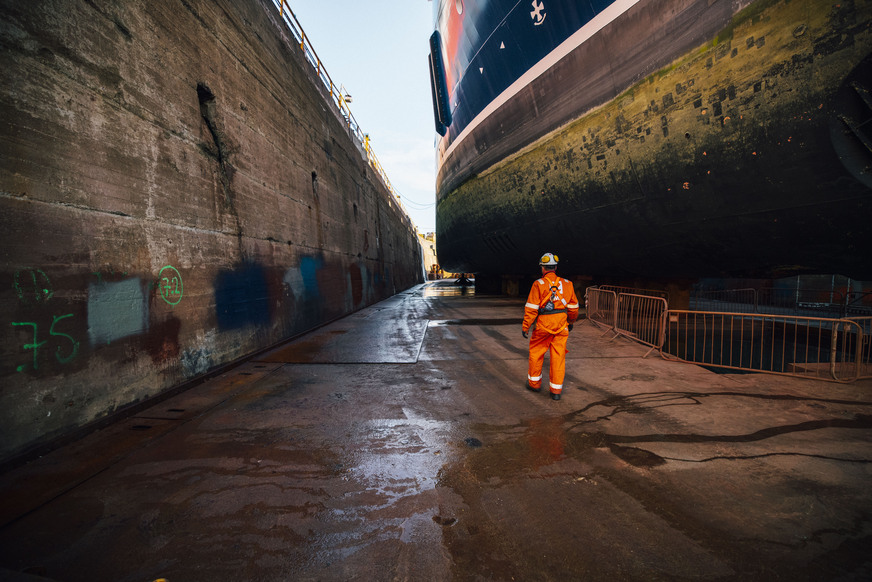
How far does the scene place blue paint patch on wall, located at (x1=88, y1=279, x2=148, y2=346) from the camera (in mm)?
3188

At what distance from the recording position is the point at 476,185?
1166 centimetres

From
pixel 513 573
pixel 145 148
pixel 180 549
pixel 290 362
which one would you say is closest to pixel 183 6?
pixel 145 148

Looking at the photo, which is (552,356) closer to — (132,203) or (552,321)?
(552,321)

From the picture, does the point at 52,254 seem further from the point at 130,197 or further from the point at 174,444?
the point at 174,444

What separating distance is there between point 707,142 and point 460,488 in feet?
20.1

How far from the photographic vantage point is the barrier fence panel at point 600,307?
831 centimetres

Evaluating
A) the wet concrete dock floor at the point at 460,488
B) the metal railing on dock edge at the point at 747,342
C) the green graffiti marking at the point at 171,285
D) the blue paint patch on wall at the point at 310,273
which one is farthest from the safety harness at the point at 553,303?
the blue paint patch on wall at the point at 310,273

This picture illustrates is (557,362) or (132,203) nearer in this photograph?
(132,203)

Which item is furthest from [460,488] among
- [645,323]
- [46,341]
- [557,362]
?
[645,323]

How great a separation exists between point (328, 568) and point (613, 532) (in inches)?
61.4

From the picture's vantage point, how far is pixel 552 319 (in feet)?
12.5

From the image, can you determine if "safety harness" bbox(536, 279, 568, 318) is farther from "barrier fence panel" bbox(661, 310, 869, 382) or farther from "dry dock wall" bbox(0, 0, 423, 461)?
"dry dock wall" bbox(0, 0, 423, 461)

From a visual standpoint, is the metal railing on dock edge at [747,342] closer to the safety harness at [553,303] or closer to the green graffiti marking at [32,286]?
the safety harness at [553,303]

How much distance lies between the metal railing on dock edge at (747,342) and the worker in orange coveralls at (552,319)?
2.41 metres
